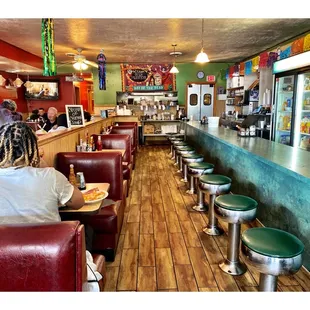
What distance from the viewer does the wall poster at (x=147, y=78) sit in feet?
33.3

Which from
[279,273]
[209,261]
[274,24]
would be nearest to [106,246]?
[209,261]

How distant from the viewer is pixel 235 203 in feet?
7.89

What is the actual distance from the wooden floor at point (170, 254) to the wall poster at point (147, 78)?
648 centimetres

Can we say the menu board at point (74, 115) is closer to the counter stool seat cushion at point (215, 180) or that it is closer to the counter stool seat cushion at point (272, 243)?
the counter stool seat cushion at point (215, 180)

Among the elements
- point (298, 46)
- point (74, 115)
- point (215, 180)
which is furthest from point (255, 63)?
point (215, 180)

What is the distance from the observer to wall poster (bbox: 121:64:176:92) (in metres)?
10.1

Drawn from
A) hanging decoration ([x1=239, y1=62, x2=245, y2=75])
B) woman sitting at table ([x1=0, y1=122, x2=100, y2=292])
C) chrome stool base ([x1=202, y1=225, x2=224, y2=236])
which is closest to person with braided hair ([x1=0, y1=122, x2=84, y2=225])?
woman sitting at table ([x1=0, y1=122, x2=100, y2=292])

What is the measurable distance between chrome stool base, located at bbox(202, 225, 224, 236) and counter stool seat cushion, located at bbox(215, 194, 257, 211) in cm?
79

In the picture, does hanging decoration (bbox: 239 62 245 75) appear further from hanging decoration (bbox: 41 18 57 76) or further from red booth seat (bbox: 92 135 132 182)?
hanging decoration (bbox: 41 18 57 76)

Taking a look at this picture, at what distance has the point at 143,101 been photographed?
34.0 ft

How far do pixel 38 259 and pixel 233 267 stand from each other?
1.95 meters

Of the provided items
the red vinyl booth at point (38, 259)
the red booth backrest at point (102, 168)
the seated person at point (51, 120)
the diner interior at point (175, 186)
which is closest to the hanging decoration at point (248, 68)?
the diner interior at point (175, 186)
